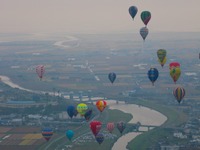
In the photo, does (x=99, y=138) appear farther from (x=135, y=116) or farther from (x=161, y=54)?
(x=135, y=116)

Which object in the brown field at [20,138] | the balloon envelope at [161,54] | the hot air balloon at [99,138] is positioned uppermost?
the balloon envelope at [161,54]

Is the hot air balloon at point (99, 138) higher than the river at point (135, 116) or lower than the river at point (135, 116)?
higher

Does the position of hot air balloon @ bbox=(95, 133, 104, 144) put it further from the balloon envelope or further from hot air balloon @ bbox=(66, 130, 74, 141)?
the balloon envelope

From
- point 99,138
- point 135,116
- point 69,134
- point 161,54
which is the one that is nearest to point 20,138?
point 69,134

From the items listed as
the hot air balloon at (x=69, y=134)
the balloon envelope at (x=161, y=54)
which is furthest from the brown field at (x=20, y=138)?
the balloon envelope at (x=161, y=54)

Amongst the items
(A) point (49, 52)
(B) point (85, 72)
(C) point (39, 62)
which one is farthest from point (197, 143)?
(A) point (49, 52)

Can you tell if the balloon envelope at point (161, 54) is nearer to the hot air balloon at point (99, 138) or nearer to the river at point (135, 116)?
the river at point (135, 116)

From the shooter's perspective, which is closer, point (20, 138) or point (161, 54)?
point (161, 54)

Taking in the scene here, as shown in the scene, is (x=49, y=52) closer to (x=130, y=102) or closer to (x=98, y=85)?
(x=98, y=85)

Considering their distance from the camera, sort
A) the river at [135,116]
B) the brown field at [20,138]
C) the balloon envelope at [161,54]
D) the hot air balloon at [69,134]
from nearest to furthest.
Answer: the hot air balloon at [69,134] < the brown field at [20,138] < the river at [135,116] < the balloon envelope at [161,54]

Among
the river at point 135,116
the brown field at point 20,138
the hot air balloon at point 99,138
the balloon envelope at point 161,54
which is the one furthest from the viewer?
the balloon envelope at point 161,54

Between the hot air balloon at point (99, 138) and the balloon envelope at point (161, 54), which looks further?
the balloon envelope at point (161, 54)
